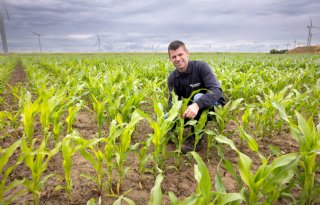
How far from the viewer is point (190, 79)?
3604mm

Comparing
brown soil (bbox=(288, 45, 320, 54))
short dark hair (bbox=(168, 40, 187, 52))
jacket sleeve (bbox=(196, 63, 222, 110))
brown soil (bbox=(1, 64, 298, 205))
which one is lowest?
brown soil (bbox=(1, 64, 298, 205))

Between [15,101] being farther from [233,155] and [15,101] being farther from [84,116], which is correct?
[233,155]

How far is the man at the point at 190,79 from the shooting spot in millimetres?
3176

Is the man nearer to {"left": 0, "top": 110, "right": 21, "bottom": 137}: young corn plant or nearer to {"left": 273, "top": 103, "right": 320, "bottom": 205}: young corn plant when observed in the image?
{"left": 273, "top": 103, "right": 320, "bottom": 205}: young corn plant

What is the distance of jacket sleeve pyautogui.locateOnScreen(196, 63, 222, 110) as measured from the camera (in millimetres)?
2983

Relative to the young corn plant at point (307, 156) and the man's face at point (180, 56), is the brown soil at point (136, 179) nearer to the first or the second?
the young corn plant at point (307, 156)

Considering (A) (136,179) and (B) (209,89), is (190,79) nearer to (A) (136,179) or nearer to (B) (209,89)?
(B) (209,89)

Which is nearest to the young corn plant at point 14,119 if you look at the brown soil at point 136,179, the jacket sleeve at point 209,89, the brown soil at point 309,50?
the brown soil at point 136,179

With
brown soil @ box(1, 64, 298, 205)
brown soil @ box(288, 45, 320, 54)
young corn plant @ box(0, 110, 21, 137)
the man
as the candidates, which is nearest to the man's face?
the man

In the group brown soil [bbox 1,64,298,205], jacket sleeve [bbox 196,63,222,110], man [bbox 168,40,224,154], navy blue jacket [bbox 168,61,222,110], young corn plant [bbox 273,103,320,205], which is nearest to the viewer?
young corn plant [bbox 273,103,320,205]

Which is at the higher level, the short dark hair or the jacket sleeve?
the short dark hair

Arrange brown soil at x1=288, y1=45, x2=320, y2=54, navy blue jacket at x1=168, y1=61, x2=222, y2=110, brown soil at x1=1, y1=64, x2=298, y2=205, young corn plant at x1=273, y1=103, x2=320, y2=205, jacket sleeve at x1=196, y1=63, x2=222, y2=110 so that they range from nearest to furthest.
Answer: young corn plant at x1=273, y1=103, x2=320, y2=205
brown soil at x1=1, y1=64, x2=298, y2=205
jacket sleeve at x1=196, y1=63, x2=222, y2=110
navy blue jacket at x1=168, y1=61, x2=222, y2=110
brown soil at x1=288, y1=45, x2=320, y2=54

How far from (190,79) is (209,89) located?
42 cm

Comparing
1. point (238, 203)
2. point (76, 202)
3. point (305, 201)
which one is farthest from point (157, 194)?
point (305, 201)
